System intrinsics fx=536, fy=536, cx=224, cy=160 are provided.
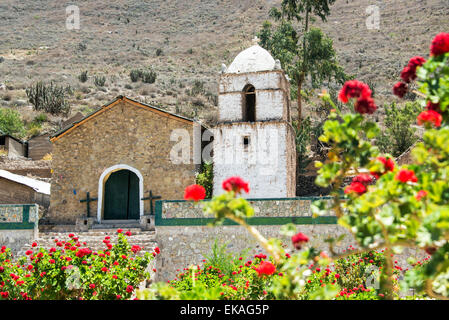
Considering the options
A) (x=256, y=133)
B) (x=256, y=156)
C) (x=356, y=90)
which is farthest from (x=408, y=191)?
(x=256, y=133)

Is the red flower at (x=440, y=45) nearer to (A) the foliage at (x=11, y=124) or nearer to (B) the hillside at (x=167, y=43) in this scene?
(B) the hillside at (x=167, y=43)

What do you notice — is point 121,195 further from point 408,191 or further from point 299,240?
point 408,191

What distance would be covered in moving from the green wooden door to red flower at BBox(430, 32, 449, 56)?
42.9 feet

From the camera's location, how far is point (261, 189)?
55.0ft

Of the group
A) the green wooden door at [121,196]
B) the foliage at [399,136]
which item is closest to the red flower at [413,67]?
the green wooden door at [121,196]

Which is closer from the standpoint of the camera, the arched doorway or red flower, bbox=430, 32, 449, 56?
red flower, bbox=430, 32, 449, 56

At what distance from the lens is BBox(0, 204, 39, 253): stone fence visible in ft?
45.2

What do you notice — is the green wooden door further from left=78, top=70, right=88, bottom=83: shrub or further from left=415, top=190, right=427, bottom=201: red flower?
left=78, top=70, right=88, bottom=83: shrub

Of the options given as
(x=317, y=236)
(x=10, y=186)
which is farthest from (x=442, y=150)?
(x=10, y=186)

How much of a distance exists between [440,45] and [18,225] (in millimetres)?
11645

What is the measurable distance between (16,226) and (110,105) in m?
5.19

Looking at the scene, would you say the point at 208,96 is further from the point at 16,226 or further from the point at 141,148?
the point at 16,226

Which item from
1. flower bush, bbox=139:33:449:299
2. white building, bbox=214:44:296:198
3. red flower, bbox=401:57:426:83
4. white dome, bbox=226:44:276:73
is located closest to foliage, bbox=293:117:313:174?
white building, bbox=214:44:296:198

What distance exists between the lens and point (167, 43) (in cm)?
6297
